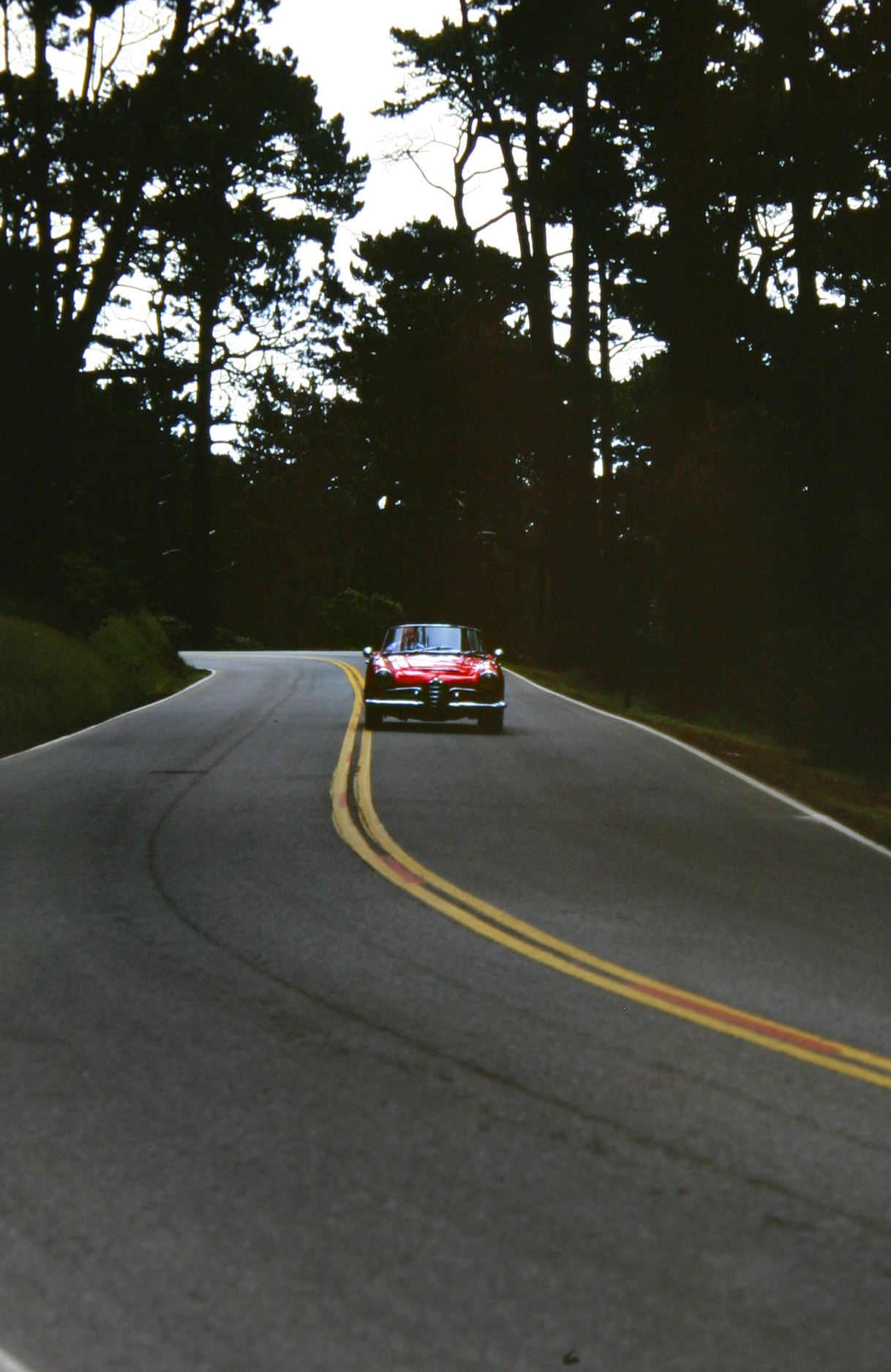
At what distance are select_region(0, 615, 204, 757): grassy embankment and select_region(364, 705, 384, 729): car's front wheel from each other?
4698mm

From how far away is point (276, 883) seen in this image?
10.6 m

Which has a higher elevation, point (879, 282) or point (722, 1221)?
point (879, 282)

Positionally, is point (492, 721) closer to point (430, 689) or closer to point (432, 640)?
point (430, 689)

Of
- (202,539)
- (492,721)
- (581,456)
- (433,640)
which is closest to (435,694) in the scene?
(492,721)

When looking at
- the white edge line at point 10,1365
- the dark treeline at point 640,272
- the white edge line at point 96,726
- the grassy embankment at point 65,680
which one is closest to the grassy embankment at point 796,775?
the dark treeline at point 640,272

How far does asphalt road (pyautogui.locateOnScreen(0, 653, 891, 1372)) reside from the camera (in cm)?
420

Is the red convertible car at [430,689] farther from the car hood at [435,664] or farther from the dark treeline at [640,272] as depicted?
the dark treeline at [640,272]

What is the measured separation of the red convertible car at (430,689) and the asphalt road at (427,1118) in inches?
417

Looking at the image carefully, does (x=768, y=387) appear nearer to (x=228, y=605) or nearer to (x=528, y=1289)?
(x=528, y=1289)

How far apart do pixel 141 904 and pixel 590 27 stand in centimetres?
3011

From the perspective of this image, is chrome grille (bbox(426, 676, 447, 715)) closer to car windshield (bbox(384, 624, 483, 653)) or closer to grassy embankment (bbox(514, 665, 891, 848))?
car windshield (bbox(384, 624, 483, 653))

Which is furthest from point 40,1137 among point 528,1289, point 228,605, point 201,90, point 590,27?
point 228,605

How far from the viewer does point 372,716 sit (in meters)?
23.5

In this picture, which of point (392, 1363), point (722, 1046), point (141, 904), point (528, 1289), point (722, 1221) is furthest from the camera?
point (141, 904)
